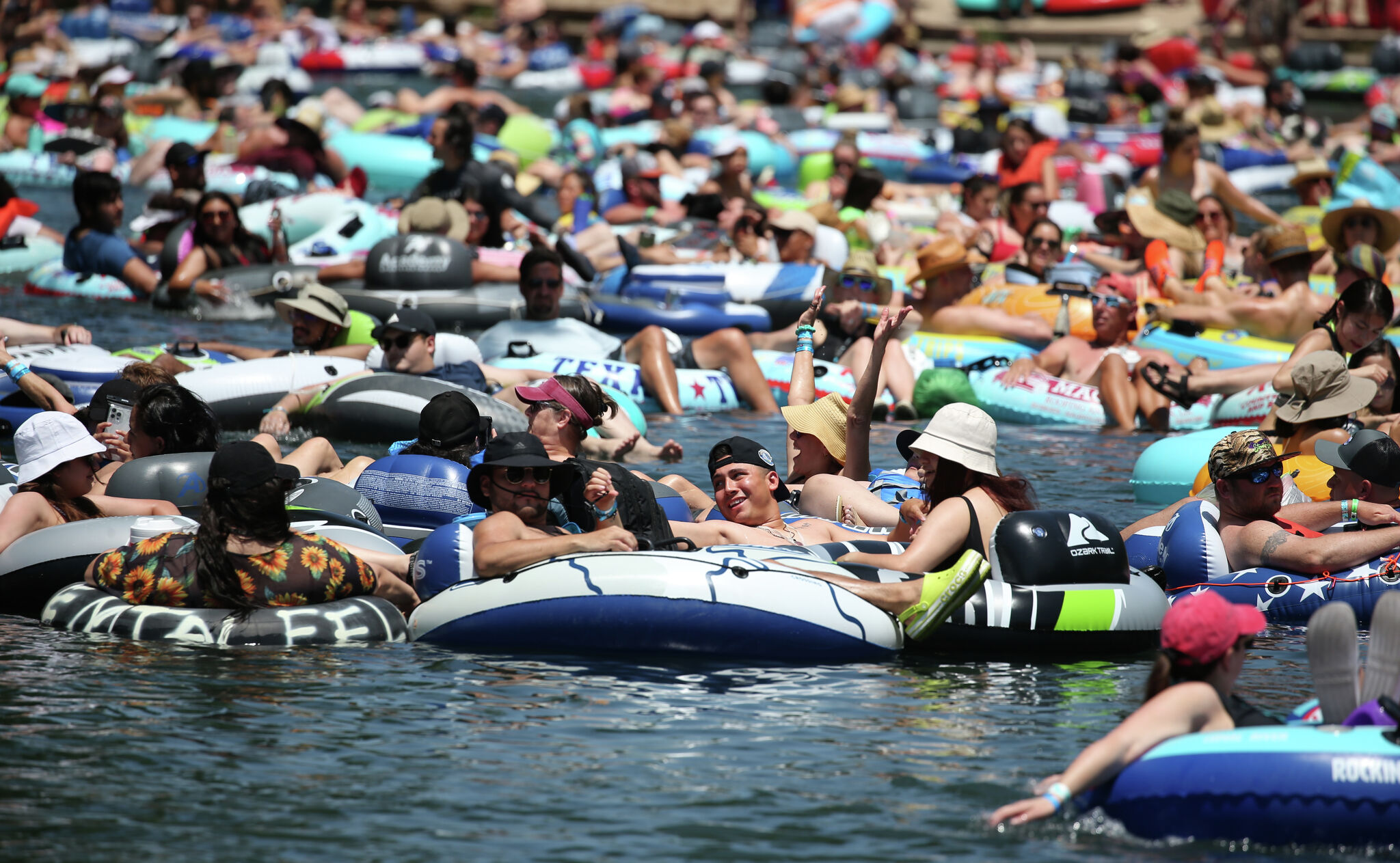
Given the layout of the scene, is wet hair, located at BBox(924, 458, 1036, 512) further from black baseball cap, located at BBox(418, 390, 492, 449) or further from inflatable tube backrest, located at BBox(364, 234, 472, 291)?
inflatable tube backrest, located at BBox(364, 234, 472, 291)

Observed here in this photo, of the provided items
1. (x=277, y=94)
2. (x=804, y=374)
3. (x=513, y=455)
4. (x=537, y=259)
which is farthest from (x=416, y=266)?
(x=277, y=94)

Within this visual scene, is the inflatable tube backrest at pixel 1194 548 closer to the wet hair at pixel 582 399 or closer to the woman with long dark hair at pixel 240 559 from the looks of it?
the wet hair at pixel 582 399

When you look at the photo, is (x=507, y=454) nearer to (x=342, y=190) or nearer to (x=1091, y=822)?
(x=1091, y=822)

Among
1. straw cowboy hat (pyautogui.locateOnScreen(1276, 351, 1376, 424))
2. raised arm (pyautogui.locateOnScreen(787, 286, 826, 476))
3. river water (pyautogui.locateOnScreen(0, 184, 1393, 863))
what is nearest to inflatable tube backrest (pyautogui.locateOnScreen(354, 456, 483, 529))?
river water (pyautogui.locateOnScreen(0, 184, 1393, 863))

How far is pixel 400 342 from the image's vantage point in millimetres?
9391

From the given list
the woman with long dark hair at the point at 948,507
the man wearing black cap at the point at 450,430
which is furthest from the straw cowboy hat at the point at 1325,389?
the man wearing black cap at the point at 450,430

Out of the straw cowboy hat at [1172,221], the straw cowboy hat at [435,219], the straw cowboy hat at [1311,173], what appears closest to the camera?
the straw cowboy hat at [1172,221]

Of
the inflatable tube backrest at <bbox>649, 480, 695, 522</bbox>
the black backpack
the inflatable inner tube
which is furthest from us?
the inflatable tube backrest at <bbox>649, 480, 695, 522</bbox>

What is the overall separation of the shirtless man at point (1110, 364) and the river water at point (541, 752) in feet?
14.6

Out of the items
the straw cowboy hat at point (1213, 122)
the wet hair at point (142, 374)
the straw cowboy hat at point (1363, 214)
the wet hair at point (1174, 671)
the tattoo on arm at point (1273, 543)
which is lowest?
the wet hair at point (1174, 671)

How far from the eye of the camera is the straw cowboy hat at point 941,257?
38.2 feet

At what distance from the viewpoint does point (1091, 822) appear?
4.24 metres

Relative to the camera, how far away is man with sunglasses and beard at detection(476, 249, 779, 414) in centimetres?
1067

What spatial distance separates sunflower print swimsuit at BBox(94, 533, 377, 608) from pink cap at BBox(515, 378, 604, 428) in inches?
43.5
